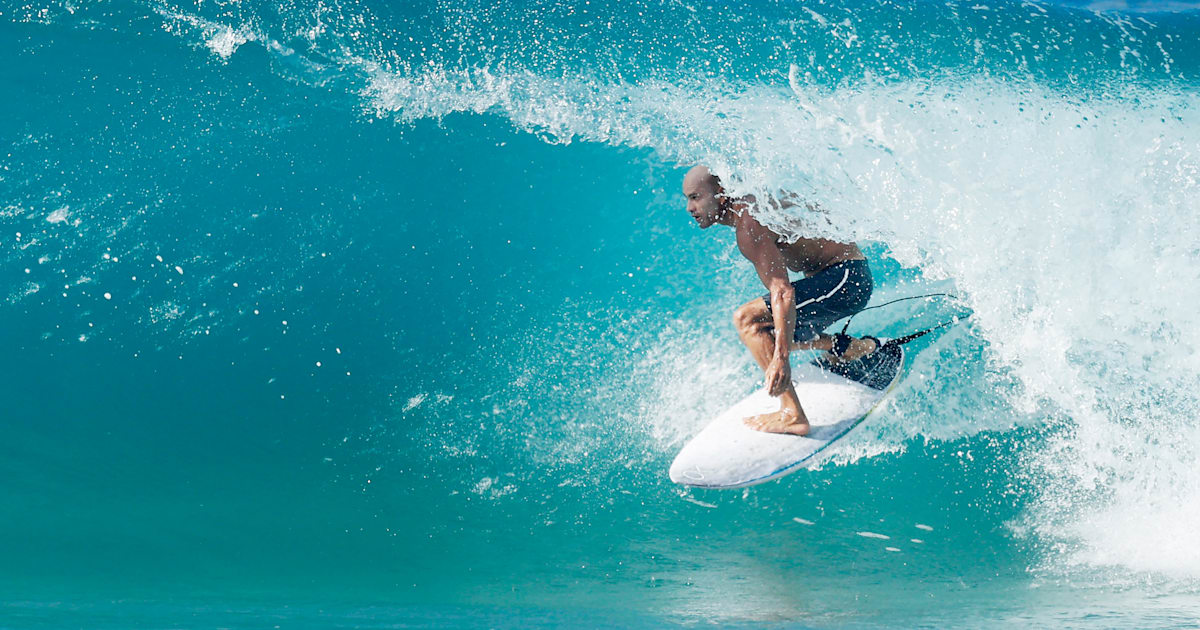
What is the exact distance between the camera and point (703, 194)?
3.54m

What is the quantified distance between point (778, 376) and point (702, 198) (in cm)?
84

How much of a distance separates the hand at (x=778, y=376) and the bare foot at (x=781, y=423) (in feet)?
1.05

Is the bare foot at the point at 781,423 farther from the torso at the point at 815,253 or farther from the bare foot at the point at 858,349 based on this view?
the torso at the point at 815,253

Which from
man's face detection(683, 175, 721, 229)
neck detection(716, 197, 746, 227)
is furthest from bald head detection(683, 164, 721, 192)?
neck detection(716, 197, 746, 227)

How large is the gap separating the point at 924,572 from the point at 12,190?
6348 mm

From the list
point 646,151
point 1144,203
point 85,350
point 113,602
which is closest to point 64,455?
point 85,350

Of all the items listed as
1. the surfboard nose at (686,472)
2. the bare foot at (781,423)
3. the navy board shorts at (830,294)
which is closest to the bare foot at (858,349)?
the navy board shorts at (830,294)

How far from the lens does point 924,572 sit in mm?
4523

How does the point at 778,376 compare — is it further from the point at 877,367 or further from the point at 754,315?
the point at 877,367

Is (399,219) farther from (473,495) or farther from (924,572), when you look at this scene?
(924,572)

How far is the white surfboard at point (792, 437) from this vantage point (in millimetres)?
4039

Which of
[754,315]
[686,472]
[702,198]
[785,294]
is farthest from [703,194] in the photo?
[686,472]

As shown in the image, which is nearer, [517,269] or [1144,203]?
[1144,203]

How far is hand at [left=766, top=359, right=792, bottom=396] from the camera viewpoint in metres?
3.68
